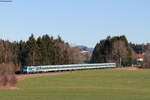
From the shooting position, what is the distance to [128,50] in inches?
5017

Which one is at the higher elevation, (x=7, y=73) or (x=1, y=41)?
(x=1, y=41)

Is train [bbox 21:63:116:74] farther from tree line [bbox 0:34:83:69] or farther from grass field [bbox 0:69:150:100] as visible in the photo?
grass field [bbox 0:69:150:100]

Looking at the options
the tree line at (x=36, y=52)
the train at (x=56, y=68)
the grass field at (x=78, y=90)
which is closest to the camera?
the grass field at (x=78, y=90)

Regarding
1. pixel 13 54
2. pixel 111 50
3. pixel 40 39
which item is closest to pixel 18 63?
pixel 13 54

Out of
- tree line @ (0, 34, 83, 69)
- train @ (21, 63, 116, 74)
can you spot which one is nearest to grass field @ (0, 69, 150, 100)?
train @ (21, 63, 116, 74)

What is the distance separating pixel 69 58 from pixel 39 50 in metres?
11.7

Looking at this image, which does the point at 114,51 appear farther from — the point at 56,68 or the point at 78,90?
the point at 78,90

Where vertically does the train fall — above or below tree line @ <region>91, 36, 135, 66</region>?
below

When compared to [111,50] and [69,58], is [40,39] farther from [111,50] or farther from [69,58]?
[111,50]

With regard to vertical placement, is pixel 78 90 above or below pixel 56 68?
below

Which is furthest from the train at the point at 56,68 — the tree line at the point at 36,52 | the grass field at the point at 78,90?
the grass field at the point at 78,90

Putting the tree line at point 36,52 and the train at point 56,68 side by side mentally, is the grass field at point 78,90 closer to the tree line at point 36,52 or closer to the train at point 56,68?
the train at point 56,68

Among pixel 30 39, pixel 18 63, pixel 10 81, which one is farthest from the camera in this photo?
pixel 30 39

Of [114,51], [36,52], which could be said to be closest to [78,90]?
[36,52]
